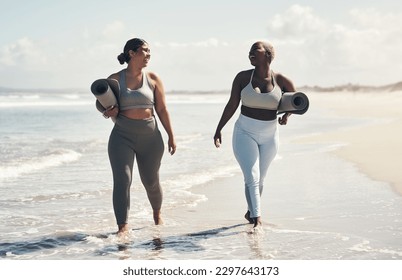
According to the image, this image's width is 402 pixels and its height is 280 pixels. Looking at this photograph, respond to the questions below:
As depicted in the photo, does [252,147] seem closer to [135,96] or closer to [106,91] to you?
[135,96]

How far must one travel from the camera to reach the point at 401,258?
17.5 ft

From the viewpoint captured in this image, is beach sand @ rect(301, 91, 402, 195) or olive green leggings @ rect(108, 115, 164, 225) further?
beach sand @ rect(301, 91, 402, 195)

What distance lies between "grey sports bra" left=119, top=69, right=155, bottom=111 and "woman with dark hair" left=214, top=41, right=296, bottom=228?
80 cm

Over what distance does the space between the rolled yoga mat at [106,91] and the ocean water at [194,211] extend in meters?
1.30

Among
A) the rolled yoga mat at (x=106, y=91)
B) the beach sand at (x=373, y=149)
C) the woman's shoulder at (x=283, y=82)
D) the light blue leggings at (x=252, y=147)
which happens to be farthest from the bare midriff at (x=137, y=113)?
the beach sand at (x=373, y=149)

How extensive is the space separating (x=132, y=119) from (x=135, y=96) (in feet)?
0.76

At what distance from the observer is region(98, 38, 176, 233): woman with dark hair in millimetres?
6074

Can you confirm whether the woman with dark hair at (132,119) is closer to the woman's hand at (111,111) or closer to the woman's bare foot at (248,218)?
the woman's hand at (111,111)

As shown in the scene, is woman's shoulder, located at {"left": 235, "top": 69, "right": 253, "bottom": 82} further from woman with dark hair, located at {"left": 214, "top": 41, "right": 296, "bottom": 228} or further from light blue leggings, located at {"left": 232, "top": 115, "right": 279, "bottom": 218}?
light blue leggings, located at {"left": 232, "top": 115, "right": 279, "bottom": 218}

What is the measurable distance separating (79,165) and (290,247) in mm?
6762

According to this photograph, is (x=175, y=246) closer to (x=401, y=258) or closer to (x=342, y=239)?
(x=342, y=239)

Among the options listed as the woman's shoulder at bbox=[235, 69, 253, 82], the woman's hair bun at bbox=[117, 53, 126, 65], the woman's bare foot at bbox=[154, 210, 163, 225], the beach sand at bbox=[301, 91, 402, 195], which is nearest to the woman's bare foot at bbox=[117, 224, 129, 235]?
the woman's bare foot at bbox=[154, 210, 163, 225]

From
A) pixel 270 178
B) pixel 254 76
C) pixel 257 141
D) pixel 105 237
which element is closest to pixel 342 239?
Result: pixel 257 141
